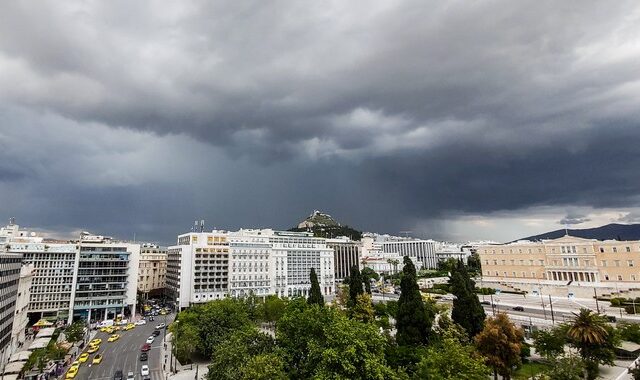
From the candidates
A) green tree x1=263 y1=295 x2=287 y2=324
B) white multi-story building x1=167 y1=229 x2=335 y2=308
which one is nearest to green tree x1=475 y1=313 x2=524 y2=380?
green tree x1=263 y1=295 x2=287 y2=324

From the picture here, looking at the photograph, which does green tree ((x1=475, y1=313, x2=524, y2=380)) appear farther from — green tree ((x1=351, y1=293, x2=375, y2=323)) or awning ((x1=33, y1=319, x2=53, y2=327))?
awning ((x1=33, y1=319, x2=53, y2=327))

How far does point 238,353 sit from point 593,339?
144 feet

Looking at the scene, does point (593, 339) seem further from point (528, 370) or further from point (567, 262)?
point (567, 262)

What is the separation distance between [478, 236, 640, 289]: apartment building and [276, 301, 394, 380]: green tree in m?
101

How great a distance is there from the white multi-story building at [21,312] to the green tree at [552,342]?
9534 cm

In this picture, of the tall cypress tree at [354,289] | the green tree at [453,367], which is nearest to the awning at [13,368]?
the tall cypress tree at [354,289]

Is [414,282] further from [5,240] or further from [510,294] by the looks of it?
[5,240]

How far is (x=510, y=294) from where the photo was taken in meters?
123

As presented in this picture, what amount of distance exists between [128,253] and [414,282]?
325 ft

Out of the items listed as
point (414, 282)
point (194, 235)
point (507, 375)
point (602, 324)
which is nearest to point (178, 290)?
point (194, 235)

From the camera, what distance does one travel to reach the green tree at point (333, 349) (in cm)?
3659

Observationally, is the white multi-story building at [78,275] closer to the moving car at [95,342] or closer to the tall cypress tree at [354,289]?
the moving car at [95,342]

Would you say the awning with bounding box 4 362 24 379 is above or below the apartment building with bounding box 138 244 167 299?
below

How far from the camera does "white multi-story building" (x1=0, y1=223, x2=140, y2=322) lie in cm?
10556
